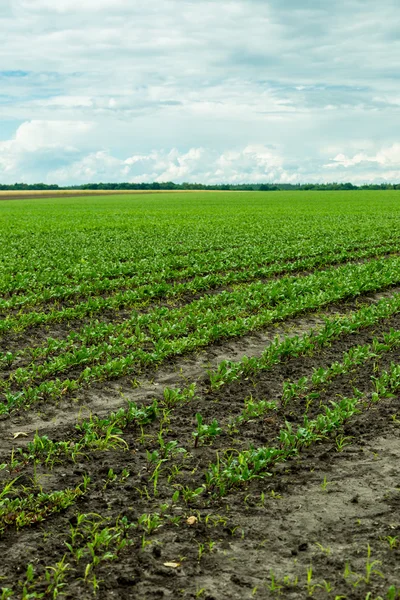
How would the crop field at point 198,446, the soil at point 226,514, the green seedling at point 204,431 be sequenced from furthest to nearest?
the green seedling at point 204,431, the crop field at point 198,446, the soil at point 226,514

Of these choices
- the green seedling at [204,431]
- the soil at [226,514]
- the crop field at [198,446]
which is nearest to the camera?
the soil at [226,514]

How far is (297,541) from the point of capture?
14.9ft

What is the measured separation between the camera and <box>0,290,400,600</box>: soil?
4.09 m

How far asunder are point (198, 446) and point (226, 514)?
1.25 metres

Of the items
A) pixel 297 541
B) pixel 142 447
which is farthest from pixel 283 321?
pixel 297 541

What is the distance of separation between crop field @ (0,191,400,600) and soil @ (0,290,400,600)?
2cm

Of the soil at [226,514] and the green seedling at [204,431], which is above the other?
the green seedling at [204,431]

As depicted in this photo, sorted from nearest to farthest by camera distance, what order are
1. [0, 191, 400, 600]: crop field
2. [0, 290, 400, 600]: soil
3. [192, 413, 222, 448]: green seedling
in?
[0, 290, 400, 600]: soil, [0, 191, 400, 600]: crop field, [192, 413, 222, 448]: green seedling

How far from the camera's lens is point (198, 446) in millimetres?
6078

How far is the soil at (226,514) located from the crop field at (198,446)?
0.05 ft

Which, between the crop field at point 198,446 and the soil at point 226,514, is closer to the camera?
the soil at point 226,514

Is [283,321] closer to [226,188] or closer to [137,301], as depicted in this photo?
[137,301]

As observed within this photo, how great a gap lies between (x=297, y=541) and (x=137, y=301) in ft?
29.4

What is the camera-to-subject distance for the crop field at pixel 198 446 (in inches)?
166
